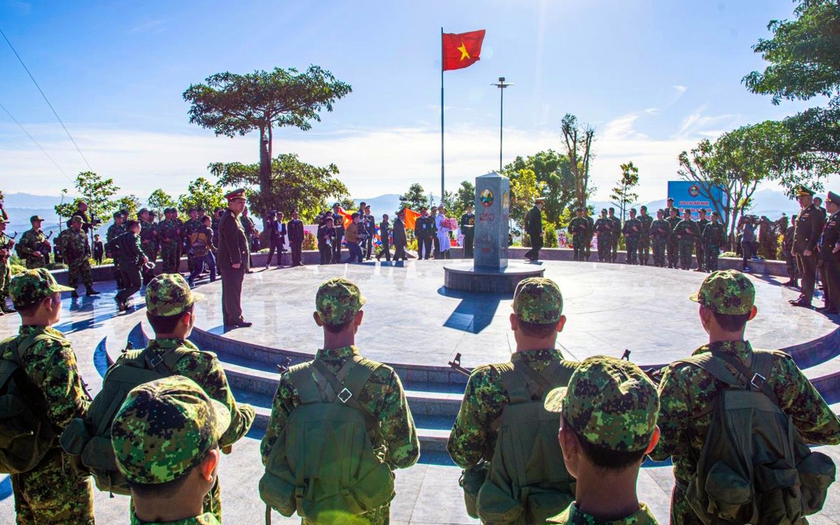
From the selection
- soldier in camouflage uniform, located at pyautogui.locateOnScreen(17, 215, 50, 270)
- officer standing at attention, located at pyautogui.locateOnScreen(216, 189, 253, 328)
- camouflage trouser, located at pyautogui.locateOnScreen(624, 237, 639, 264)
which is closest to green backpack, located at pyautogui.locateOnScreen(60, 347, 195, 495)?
officer standing at attention, located at pyautogui.locateOnScreen(216, 189, 253, 328)

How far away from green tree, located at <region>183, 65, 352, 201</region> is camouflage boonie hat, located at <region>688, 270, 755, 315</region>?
31618 mm

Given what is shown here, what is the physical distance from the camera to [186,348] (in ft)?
8.98

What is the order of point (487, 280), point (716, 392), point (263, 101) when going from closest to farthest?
point (716, 392) → point (487, 280) → point (263, 101)

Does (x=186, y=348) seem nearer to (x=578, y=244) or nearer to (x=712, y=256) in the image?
(x=712, y=256)

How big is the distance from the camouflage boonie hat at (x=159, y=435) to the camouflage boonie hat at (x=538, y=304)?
143cm

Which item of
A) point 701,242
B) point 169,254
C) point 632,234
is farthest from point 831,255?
point 169,254

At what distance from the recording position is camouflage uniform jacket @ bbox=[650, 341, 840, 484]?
236cm

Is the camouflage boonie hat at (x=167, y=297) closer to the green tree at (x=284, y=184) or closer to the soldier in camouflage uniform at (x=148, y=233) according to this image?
the soldier in camouflage uniform at (x=148, y=233)

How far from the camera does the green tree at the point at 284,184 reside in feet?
106

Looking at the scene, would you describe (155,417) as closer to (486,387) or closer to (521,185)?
(486,387)

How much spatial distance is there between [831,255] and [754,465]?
7.86m

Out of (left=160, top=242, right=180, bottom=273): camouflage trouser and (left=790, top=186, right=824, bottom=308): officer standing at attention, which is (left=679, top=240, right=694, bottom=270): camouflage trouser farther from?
(left=160, top=242, right=180, bottom=273): camouflage trouser

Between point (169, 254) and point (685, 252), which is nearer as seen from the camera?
point (169, 254)

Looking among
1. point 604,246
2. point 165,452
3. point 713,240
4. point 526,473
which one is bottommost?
point 526,473
